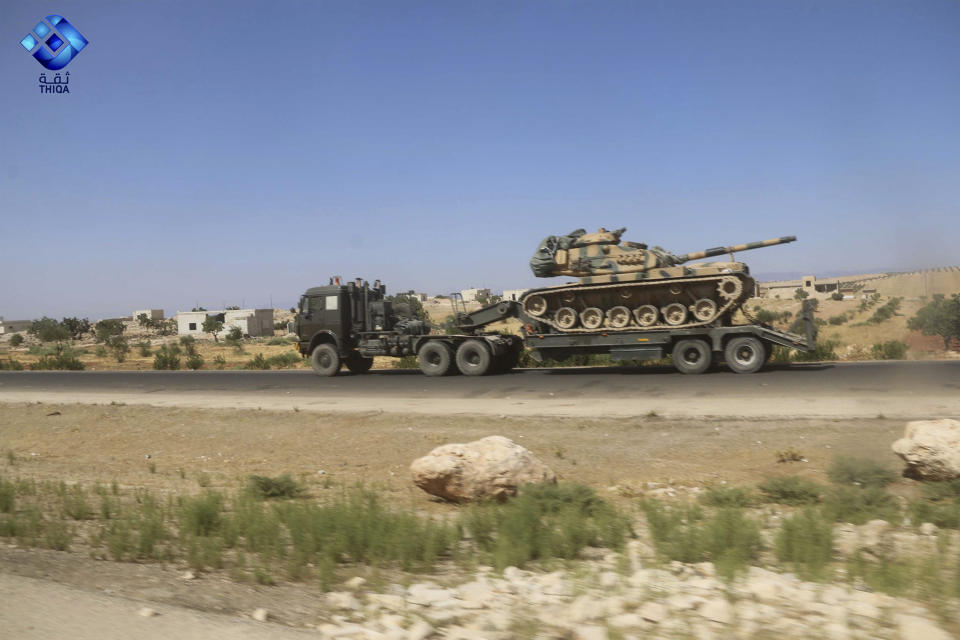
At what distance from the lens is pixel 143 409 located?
1639 centimetres

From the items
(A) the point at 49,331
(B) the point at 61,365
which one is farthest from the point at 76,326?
(B) the point at 61,365

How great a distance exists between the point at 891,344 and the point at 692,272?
932 cm

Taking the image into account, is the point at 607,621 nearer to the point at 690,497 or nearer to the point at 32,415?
the point at 690,497

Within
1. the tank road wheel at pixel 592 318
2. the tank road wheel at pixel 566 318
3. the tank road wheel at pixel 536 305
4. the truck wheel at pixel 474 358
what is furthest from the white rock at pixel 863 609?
the truck wheel at pixel 474 358

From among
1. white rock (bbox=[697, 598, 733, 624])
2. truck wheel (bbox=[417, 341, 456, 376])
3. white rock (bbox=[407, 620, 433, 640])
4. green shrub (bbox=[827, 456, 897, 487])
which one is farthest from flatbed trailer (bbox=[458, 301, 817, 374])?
white rock (bbox=[407, 620, 433, 640])

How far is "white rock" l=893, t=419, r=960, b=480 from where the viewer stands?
24.3ft

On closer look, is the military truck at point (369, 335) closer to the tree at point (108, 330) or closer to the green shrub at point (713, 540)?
the green shrub at point (713, 540)

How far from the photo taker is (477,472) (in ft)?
25.3

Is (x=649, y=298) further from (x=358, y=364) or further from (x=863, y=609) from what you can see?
(x=863, y=609)

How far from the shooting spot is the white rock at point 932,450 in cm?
742

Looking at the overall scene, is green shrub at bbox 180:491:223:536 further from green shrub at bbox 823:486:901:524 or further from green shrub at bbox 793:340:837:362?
green shrub at bbox 793:340:837:362

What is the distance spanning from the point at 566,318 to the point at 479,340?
8.06 feet

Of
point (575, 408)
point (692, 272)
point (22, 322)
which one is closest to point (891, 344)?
point (692, 272)

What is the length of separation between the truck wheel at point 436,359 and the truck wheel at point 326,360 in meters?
2.88
